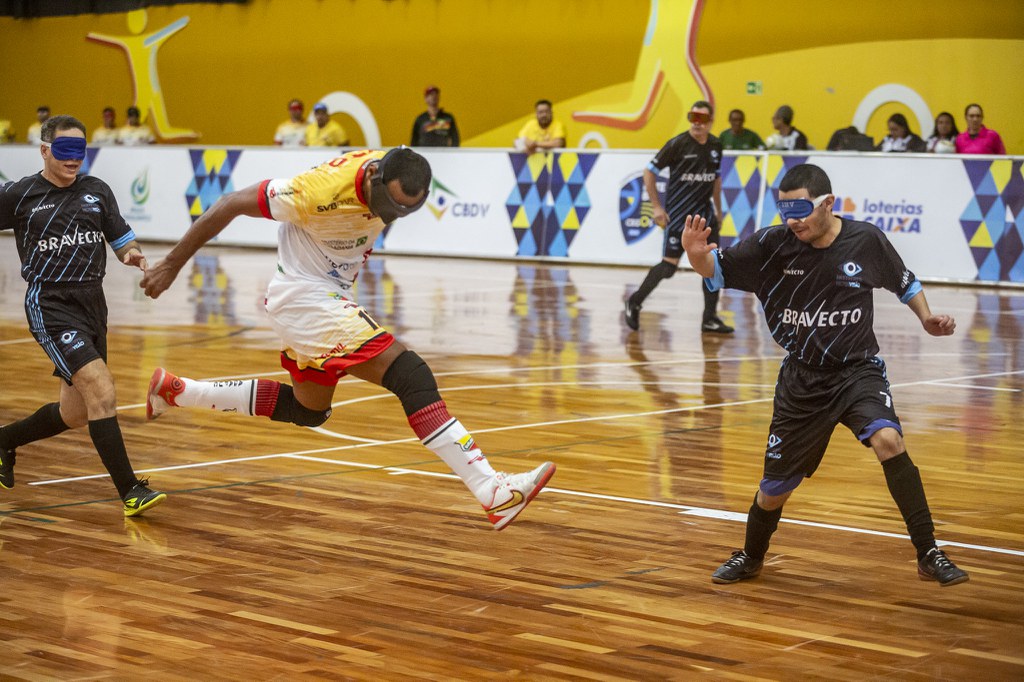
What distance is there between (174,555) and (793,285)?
8.68 feet

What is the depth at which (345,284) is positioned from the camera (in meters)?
6.07

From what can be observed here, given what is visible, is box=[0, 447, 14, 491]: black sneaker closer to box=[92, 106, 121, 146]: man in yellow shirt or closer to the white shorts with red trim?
the white shorts with red trim

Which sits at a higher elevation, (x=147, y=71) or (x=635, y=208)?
(x=147, y=71)

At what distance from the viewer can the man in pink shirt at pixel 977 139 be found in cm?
1847

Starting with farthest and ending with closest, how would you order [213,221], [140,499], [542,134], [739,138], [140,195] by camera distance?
[140,195] → [542,134] → [739,138] → [140,499] → [213,221]

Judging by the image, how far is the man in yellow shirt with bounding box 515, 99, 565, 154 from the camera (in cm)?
2089

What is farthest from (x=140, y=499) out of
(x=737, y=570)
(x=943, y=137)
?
(x=943, y=137)

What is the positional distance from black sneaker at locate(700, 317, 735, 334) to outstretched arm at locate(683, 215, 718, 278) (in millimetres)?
7960

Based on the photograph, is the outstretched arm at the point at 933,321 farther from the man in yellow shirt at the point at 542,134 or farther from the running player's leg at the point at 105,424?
the man in yellow shirt at the point at 542,134

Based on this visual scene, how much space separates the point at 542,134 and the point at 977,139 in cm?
650

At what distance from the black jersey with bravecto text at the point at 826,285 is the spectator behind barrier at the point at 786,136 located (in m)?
15.0

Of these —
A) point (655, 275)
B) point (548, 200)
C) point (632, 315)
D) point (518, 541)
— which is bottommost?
point (632, 315)

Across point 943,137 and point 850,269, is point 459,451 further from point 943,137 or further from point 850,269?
point 943,137

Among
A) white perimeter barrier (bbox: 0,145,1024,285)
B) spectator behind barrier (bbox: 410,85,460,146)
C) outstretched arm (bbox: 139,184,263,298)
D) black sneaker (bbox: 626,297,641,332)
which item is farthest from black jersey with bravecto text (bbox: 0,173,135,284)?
spectator behind barrier (bbox: 410,85,460,146)
